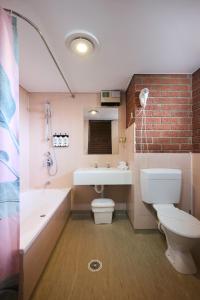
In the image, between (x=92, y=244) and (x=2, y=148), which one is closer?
(x=2, y=148)

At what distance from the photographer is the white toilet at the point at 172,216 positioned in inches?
57.7

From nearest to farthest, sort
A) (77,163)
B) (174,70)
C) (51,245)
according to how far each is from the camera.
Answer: (51,245), (174,70), (77,163)

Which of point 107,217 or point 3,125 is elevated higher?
point 3,125

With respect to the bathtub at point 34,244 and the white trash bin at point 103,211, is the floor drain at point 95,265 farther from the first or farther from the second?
the white trash bin at point 103,211

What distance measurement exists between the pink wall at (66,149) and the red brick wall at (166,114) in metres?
0.70

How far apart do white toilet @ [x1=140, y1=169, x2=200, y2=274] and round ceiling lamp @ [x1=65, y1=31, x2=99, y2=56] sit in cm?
157

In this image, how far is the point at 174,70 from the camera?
2176 millimetres

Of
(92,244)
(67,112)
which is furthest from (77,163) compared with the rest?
(92,244)

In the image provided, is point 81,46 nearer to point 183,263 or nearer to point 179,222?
point 179,222

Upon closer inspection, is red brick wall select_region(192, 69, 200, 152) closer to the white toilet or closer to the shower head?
the white toilet

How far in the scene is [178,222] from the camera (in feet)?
5.22

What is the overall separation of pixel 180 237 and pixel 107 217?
1279mm

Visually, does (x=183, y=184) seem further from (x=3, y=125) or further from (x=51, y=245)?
(x=3, y=125)

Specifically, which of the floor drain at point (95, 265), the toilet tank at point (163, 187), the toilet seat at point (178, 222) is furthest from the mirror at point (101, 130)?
the floor drain at point (95, 265)
